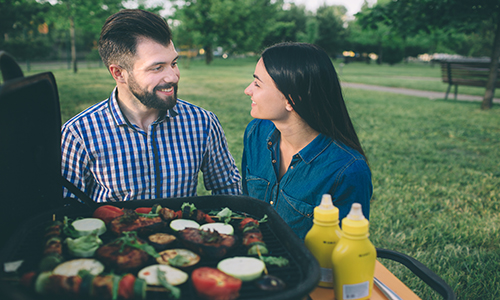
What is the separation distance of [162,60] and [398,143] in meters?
6.17

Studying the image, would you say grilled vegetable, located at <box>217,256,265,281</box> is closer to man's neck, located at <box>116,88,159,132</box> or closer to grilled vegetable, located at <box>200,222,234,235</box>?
grilled vegetable, located at <box>200,222,234,235</box>

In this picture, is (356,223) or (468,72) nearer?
(356,223)

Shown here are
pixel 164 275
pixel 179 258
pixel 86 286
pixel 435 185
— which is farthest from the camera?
pixel 435 185

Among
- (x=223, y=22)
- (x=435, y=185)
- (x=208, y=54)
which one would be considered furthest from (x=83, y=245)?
(x=223, y=22)

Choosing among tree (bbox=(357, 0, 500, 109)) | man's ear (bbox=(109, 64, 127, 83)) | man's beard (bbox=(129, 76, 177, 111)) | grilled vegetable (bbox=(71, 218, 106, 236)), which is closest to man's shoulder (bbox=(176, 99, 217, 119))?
man's beard (bbox=(129, 76, 177, 111))

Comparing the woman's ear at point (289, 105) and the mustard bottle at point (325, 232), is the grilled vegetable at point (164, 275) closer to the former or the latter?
the mustard bottle at point (325, 232)

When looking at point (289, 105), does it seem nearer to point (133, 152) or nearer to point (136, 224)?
point (133, 152)

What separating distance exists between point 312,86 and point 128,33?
124 cm

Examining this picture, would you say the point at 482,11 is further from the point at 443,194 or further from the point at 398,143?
the point at 443,194

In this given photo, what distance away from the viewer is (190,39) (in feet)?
153

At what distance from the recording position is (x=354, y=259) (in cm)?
127

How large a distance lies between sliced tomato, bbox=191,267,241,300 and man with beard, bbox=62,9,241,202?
1444mm

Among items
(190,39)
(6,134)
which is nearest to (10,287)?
(6,134)

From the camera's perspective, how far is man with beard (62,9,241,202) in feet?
7.86
